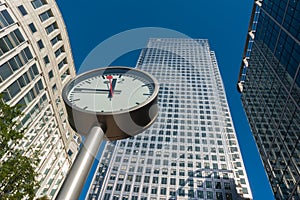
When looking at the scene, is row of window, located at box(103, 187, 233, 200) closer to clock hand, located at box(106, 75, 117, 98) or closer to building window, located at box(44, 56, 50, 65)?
building window, located at box(44, 56, 50, 65)

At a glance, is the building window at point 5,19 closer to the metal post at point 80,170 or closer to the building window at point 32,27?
the building window at point 32,27

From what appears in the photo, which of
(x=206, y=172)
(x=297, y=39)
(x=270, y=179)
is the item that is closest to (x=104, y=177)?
(x=206, y=172)

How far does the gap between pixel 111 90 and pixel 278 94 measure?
25.7 meters

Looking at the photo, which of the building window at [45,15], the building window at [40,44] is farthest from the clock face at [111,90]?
the building window at [45,15]

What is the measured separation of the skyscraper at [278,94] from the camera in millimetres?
19609

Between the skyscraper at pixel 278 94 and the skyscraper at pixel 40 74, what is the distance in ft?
A: 75.2

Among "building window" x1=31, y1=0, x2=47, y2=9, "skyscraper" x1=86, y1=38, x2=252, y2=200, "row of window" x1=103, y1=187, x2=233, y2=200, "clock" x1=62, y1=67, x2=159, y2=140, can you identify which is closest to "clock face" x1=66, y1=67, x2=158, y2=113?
"clock" x1=62, y1=67, x2=159, y2=140

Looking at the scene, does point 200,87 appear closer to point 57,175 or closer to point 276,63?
point 276,63

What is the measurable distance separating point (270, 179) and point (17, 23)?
3118 centimetres

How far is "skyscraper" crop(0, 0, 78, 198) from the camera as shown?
636 inches

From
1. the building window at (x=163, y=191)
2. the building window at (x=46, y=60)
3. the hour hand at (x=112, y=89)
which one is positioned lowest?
the building window at (x=163, y=191)

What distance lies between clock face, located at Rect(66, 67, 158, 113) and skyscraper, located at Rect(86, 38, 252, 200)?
44138 mm

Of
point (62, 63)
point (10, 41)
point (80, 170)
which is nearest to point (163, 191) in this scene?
point (62, 63)

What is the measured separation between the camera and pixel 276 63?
2395cm
